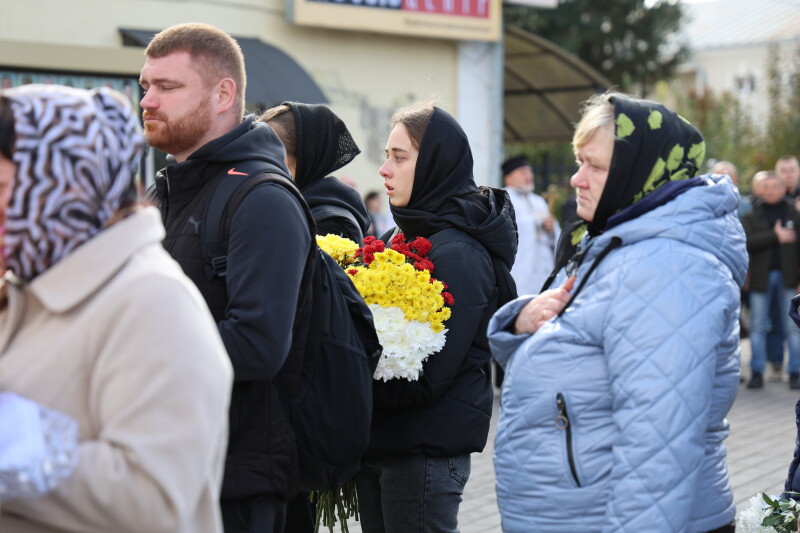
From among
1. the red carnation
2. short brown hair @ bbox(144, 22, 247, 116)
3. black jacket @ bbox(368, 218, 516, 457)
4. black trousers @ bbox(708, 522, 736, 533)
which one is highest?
short brown hair @ bbox(144, 22, 247, 116)

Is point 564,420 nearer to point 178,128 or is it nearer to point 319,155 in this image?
point 178,128

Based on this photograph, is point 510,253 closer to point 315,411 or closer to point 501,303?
point 501,303

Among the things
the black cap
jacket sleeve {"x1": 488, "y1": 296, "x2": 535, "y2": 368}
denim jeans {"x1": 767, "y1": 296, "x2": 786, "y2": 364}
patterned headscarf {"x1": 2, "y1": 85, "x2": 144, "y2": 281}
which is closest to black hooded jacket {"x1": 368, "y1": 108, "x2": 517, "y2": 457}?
jacket sleeve {"x1": 488, "y1": 296, "x2": 535, "y2": 368}

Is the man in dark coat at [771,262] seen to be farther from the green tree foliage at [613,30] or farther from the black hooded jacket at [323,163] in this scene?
the green tree foliage at [613,30]

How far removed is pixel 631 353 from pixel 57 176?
142cm

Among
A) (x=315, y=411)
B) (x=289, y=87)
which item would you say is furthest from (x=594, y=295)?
(x=289, y=87)

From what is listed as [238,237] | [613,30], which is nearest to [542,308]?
[238,237]

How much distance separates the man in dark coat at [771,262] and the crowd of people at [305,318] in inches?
312

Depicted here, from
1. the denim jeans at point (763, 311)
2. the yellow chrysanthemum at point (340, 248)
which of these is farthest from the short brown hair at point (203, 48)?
the denim jeans at point (763, 311)

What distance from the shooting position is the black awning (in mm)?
11234

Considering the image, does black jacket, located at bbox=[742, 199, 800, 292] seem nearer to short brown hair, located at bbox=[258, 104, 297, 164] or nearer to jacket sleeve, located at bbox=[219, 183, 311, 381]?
short brown hair, located at bbox=[258, 104, 297, 164]

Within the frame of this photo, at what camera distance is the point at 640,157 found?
9.60 feet

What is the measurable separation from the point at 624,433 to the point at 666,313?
1.00 feet

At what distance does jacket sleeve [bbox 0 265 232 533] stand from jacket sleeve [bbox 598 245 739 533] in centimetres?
112
